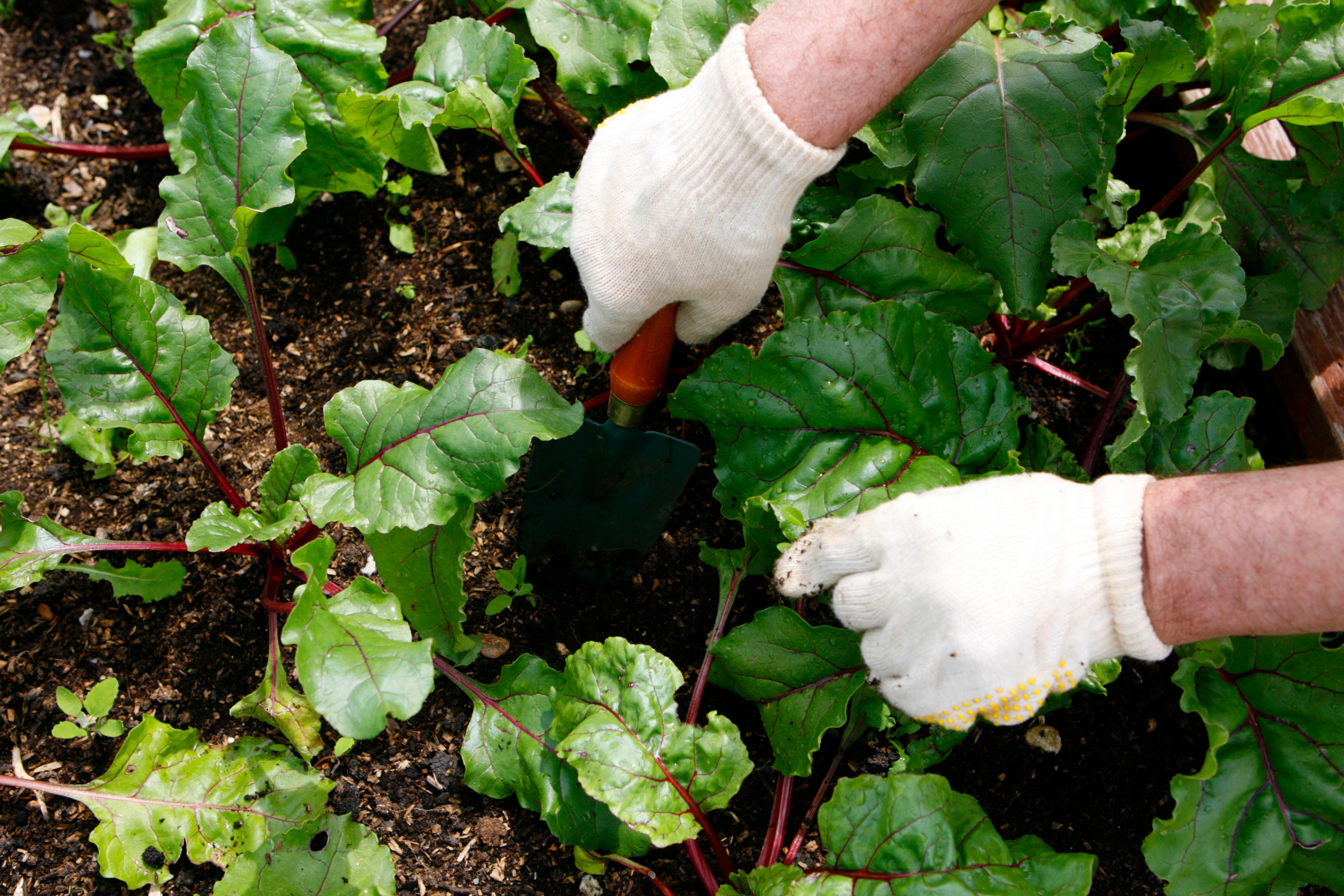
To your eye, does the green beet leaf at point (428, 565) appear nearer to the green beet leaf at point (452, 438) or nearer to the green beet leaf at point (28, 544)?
the green beet leaf at point (452, 438)

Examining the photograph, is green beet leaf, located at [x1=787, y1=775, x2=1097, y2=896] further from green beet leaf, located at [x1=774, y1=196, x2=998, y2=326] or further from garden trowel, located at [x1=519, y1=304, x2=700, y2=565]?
green beet leaf, located at [x1=774, y1=196, x2=998, y2=326]

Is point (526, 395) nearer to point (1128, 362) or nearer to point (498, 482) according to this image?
point (498, 482)

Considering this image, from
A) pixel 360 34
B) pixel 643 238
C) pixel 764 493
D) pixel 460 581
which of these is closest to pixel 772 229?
pixel 643 238

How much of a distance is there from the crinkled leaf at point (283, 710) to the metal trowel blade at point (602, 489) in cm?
46

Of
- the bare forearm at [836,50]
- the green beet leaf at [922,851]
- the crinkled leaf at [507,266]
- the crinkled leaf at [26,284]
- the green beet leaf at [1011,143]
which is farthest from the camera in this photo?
the crinkled leaf at [507,266]

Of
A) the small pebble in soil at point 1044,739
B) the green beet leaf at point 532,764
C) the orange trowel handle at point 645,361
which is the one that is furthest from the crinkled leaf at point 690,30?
the small pebble in soil at point 1044,739

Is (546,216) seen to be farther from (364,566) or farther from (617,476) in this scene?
(364,566)

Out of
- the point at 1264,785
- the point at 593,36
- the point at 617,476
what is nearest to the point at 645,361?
the point at 617,476

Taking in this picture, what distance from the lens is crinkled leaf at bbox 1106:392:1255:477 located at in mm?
1505

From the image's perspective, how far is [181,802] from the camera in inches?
56.9

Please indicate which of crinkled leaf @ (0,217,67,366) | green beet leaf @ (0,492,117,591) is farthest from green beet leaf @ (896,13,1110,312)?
green beet leaf @ (0,492,117,591)

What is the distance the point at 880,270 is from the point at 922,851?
936mm

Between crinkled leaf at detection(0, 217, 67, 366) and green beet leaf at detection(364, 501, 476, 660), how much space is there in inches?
24.3

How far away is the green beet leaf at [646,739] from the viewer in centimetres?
132
